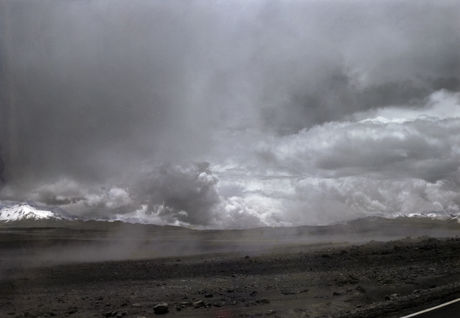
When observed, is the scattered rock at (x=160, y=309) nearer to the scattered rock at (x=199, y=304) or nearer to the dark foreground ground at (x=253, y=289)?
the dark foreground ground at (x=253, y=289)

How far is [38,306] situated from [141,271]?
1550 cm

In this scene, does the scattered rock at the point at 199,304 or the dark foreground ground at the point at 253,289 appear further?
the scattered rock at the point at 199,304

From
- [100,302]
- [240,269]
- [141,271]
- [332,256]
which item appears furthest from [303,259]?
[100,302]

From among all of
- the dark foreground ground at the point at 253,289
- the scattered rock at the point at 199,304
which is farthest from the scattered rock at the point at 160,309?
the scattered rock at the point at 199,304

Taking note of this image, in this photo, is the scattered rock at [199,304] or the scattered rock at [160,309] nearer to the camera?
the scattered rock at [160,309]

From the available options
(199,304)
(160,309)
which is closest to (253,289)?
(199,304)

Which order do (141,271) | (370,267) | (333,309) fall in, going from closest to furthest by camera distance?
(333,309) → (370,267) → (141,271)

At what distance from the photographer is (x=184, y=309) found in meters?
20.2

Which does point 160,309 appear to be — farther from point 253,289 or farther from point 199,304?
point 253,289

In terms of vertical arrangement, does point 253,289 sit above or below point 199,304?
above

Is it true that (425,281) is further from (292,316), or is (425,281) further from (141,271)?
(141,271)

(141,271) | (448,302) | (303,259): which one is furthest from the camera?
(303,259)

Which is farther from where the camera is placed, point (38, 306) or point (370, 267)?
point (370, 267)

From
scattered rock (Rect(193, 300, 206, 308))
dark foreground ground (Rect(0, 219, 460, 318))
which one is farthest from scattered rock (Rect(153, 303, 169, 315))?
scattered rock (Rect(193, 300, 206, 308))
